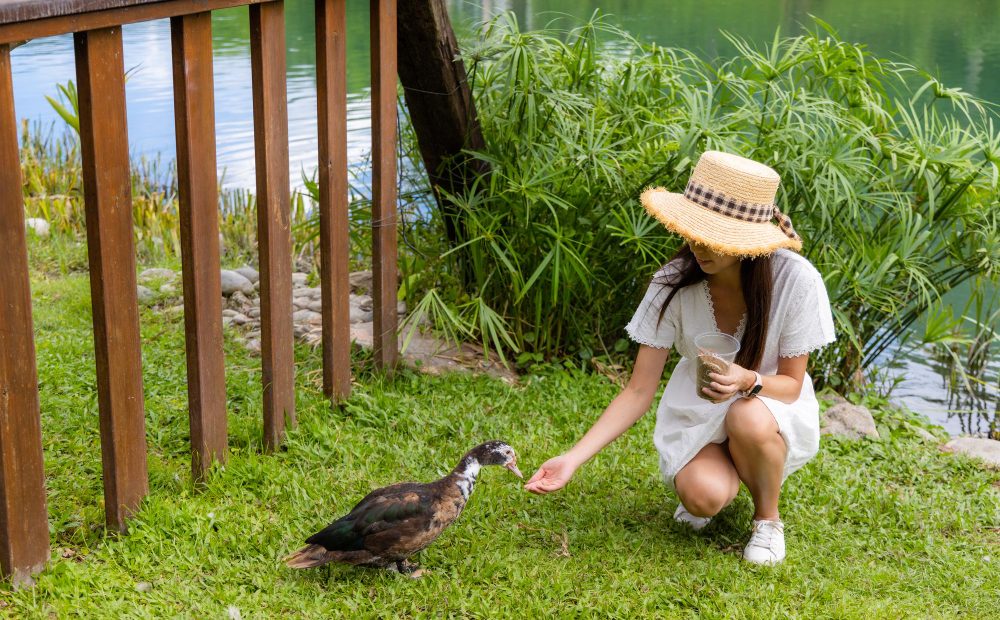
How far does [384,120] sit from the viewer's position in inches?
157

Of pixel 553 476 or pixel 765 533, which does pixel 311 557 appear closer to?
pixel 553 476

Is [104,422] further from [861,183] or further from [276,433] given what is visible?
[861,183]

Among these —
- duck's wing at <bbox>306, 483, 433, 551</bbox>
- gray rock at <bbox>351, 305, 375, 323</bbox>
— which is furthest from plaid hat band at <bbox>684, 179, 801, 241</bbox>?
gray rock at <bbox>351, 305, 375, 323</bbox>

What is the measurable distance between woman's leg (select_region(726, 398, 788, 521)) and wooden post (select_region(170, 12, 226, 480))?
160cm

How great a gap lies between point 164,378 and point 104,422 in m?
1.35

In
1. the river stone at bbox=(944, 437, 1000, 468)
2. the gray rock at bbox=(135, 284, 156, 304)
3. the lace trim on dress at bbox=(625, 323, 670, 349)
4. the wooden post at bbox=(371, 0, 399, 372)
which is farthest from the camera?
the gray rock at bbox=(135, 284, 156, 304)

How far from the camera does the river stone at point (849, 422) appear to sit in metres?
4.22

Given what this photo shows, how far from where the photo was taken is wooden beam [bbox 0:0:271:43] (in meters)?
2.39

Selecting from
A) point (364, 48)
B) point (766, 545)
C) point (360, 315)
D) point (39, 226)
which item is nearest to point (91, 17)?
point (766, 545)

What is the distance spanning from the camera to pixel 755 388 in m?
2.95

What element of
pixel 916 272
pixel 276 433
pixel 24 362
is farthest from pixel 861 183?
pixel 24 362

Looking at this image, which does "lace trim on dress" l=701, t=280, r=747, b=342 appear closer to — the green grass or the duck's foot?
the green grass

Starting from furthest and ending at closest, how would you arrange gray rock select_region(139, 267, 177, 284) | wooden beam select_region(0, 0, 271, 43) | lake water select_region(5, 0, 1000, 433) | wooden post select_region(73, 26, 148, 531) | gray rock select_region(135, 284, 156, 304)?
lake water select_region(5, 0, 1000, 433) < gray rock select_region(139, 267, 177, 284) < gray rock select_region(135, 284, 156, 304) < wooden post select_region(73, 26, 148, 531) < wooden beam select_region(0, 0, 271, 43)

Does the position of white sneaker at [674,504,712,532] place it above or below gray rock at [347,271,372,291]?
below
